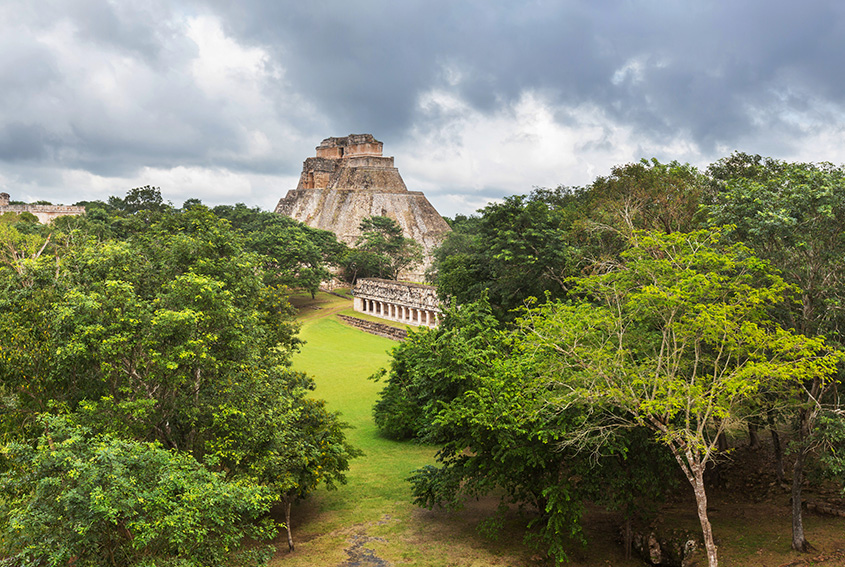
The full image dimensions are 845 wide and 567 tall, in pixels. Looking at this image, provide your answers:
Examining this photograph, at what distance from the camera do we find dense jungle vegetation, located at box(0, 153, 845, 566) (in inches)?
316

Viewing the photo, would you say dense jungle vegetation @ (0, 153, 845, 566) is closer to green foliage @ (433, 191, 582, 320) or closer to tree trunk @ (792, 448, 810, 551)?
tree trunk @ (792, 448, 810, 551)

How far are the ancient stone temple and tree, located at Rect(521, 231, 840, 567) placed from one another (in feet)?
137

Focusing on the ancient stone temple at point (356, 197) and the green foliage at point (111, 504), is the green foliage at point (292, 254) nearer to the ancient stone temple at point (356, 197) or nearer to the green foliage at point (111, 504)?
the ancient stone temple at point (356, 197)

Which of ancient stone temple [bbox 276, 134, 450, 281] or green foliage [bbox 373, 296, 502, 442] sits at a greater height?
ancient stone temple [bbox 276, 134, 450, 281]

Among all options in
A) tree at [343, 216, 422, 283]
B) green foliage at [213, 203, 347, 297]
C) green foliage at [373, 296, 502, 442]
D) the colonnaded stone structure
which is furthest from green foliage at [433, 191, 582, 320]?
the colonnaded stone structure

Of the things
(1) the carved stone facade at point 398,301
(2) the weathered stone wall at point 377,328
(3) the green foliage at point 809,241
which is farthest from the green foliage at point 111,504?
(1) the carved stone facade at point 398,301

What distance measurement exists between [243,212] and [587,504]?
155 feet

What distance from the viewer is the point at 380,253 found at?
49094 millimetres

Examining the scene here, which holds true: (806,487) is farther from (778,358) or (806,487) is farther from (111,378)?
(111,378)

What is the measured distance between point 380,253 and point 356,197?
1203 cm

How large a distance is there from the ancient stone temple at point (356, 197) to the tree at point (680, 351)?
41783 mm

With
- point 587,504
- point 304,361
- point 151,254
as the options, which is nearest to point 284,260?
point 304,361

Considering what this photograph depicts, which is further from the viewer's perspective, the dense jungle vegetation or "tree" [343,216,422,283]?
"tree" [343,216,422,283]

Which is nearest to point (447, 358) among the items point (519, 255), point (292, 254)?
point (519, 255)
